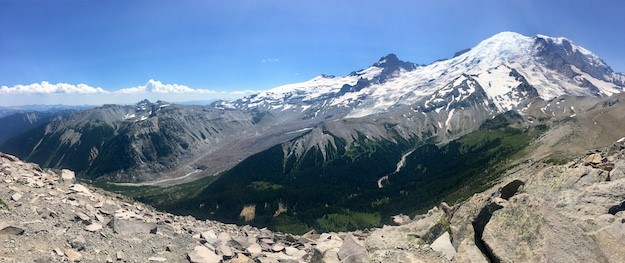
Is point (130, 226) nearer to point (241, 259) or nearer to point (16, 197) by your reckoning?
point (16, 197)

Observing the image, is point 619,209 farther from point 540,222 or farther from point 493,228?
point 493,228

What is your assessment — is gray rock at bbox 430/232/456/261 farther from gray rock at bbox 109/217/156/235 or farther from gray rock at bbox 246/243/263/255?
gray rock at bbox 109/217/156/235

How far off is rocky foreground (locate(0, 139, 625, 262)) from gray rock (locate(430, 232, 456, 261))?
57 mm

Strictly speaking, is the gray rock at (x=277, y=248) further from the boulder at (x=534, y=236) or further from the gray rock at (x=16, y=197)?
the gray rock at (x=16, y=197)

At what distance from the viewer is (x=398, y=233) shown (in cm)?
2578

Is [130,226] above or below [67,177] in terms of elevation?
below

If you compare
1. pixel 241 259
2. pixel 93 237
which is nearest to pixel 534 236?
pixel 241 259

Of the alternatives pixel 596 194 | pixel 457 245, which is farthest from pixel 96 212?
pixel 596 194

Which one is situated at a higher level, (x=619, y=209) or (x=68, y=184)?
(x=619, y=209)

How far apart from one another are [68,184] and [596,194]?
44.6m

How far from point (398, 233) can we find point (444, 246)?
347cm

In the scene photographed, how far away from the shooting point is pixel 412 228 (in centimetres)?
2692

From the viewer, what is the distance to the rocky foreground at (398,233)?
20125mm

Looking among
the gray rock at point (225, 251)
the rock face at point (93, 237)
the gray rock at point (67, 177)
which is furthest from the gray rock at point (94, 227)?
the gray rock at point (67, 177)
